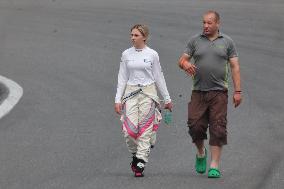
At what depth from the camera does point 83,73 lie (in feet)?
66.0

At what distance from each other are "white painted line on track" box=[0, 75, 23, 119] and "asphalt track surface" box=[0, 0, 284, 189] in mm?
152

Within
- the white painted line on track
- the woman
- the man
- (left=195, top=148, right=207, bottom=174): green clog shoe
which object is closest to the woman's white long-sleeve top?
the woman

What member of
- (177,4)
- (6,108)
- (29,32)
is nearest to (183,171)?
(6,108)

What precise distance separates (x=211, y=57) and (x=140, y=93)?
101cm

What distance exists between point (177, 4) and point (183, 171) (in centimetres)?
1875

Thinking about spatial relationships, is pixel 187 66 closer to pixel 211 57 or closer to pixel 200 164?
pixel 211 57

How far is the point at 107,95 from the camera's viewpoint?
58.3ft

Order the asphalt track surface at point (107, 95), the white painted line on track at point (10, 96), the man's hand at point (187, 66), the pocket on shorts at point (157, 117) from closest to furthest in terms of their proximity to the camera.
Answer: the man's hand at point (187, 66), the asphalt track surface at point (107, 95), the pocket on shorts at point (157, 117), the white painted line on track at point (10, 96)

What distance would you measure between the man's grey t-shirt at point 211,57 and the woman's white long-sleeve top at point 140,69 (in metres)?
0.50

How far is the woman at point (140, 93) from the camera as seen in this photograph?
12352 mm

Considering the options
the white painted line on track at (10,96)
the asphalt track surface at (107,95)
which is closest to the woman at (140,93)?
the asphalt track surface at (107,95)

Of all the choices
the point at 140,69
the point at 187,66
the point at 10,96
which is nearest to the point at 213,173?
the point at 187,66

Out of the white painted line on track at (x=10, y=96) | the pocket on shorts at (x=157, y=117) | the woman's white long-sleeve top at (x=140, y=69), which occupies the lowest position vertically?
the white painted line on track at (x=10, y=96)

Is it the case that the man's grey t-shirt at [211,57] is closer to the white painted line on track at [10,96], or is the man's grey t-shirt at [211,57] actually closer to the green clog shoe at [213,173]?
the green clog shoe at [213,173]
